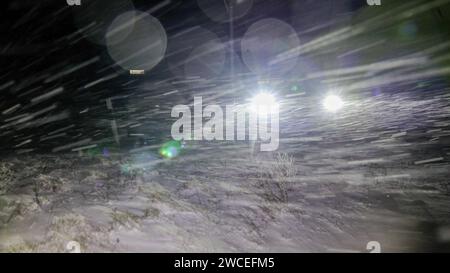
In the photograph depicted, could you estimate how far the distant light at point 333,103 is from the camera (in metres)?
9.29

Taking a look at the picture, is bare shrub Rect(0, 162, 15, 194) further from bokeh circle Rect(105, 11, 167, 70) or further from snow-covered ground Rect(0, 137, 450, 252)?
bokeh circle Rect(105, 11, 167, 70)

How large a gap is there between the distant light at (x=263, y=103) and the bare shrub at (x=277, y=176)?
4.21 metres

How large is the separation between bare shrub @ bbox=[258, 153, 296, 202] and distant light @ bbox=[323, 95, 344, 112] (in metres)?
4.30

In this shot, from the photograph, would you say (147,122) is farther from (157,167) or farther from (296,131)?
(296,131)

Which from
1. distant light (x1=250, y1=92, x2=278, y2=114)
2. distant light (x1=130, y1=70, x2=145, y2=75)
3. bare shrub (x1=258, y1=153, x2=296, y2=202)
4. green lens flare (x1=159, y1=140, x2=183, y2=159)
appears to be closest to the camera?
bare shrub (x1=258, y1=153, x2=296, y2=202)

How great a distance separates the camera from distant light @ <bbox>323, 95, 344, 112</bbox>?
929 cm

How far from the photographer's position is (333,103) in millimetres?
9953

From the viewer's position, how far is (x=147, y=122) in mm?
8891

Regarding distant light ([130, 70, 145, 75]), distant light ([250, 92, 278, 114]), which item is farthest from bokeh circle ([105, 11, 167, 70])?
distant light ([250, 92, 278, 114])

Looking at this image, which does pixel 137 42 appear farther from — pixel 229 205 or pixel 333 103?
pixel 229 205

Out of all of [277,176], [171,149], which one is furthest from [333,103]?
[171,149]

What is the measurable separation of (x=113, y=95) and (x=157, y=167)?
859 centimetres

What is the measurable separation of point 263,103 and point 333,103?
255 centimetres
